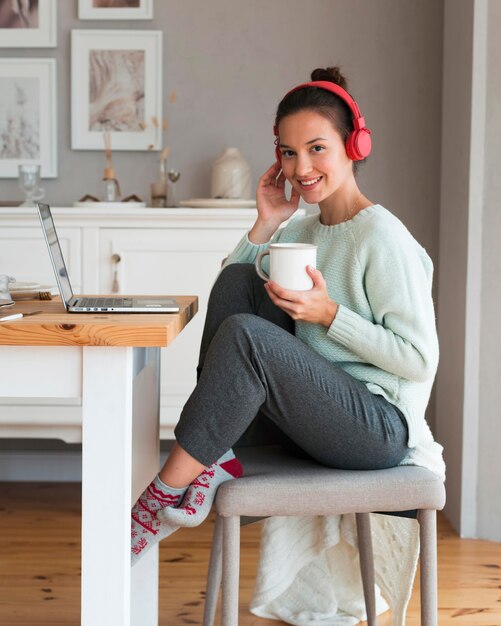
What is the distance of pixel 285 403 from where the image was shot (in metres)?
1.53

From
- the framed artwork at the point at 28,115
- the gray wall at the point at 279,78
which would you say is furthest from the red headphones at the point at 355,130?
the framed artwork at the point at 28,115

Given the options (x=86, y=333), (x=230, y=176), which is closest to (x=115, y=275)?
(x=230, y=176)

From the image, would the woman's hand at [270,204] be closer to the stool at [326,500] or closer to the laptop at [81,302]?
the laptop at [81,302]

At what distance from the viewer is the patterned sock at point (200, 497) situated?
150cm

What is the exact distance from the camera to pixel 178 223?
9.56 feet

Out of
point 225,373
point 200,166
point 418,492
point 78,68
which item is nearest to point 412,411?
point 418,492

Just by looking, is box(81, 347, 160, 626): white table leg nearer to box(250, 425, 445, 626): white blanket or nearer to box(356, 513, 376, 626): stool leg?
box(250, 425, 445, 626): white blanket

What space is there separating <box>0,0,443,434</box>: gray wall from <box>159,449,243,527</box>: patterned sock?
1970 millimetres

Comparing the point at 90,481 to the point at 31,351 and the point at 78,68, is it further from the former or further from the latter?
the point at 78,68

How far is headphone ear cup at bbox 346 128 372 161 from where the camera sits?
1.74m

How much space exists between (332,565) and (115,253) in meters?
1.27

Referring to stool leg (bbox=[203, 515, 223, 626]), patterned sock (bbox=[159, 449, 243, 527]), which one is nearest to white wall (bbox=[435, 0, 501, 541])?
stool leg (bbox=[203, 515, 223, 626])

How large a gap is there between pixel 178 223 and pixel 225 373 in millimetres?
1509

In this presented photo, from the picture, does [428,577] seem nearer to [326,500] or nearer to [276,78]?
[326,500]
